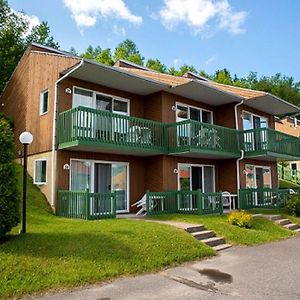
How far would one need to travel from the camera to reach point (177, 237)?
32.9 ft

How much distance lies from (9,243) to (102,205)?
4906 mm

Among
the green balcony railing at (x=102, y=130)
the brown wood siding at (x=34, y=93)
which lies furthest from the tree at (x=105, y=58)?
the green balcony railing at (x=102, y=130)

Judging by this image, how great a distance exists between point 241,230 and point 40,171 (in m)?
9.08

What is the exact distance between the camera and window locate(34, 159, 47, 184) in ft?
49.4

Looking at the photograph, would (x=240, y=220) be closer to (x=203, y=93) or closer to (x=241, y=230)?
(x=241, y=230)

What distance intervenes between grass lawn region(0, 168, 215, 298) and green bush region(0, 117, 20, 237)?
539 mm

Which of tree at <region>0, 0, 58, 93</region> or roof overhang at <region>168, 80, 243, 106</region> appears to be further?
tree at <region>0, 0, 58, 93</region>

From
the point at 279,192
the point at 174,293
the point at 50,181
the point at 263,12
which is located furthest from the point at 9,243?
the point at 279,192

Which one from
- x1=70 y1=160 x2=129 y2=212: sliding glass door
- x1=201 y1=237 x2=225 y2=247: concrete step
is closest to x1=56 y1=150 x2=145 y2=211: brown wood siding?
x1=70 y1=160 x2=129 y2=212: sliding glass door

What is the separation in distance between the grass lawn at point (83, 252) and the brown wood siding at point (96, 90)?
5.81 meters

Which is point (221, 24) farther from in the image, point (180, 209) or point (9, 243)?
point (9, 243)

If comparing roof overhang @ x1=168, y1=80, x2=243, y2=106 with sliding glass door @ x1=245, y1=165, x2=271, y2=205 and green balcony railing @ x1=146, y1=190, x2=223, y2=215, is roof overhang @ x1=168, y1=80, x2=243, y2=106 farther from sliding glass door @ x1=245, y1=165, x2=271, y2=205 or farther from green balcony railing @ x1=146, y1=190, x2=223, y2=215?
green balcony railing @ x1=146, y1=190, x2=223, y2=215

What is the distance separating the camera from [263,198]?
1833cm

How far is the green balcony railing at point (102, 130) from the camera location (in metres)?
13.4
